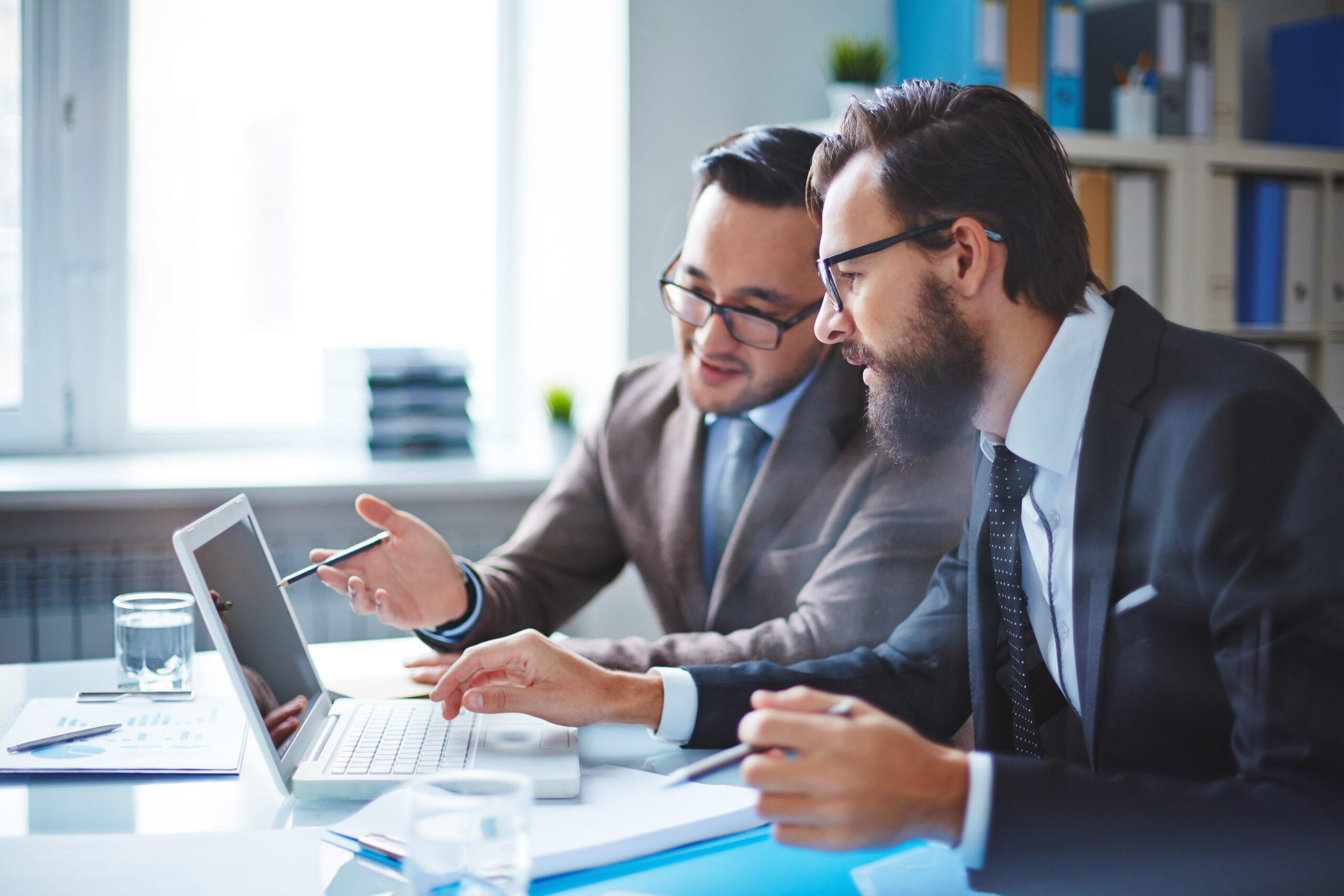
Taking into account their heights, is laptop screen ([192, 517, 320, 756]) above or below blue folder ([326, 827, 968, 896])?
above

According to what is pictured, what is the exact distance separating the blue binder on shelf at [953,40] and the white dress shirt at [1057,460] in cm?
135

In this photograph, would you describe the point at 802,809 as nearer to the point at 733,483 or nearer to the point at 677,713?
the point at 677,713

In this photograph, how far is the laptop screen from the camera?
3.20 ft

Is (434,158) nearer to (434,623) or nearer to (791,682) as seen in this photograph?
(434,623)

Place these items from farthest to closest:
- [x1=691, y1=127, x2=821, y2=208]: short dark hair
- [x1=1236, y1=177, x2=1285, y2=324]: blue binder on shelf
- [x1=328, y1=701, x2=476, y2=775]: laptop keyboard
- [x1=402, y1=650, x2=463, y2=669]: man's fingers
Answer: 1. [x1=1236, y1=177, x2=1285, y2=324]: blue binder on shelf
2. [x1=691, y1=127, x2=821, y2=208]: short dark hair
3. [x1=402, y1=650, x2=463, y2=669]: man's fingers
4. [x1=328, y1=701, x2=476, y2=775]: laptop keyboard

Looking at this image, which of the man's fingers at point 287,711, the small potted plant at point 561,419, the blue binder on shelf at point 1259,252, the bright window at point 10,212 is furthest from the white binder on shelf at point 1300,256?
the bright window at point 10,212

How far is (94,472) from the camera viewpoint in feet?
7.25

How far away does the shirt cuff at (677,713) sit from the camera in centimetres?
107

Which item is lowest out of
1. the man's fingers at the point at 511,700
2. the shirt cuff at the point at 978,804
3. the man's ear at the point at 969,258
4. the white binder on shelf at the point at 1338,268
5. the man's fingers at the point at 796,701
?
the man's fingers at the point at 511,700

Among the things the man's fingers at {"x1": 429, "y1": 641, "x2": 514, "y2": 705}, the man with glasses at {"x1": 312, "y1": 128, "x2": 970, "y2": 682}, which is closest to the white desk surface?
the man's fingers at {"x1": 429, "y1": 641, "x2": 514, "y2": 705}

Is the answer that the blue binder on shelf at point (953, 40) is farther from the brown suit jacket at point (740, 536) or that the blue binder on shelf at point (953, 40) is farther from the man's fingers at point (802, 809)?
the man's fingers at point (802, 809)

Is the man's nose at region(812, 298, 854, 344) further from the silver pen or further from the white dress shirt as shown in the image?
the silver pen

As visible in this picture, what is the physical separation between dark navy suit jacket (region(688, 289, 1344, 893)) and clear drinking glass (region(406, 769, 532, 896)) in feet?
0.91

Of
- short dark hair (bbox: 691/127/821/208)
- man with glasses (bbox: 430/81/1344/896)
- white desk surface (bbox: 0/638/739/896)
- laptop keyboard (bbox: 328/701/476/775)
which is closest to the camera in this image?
man with glasses (bbox: 430/81/1344/896)
